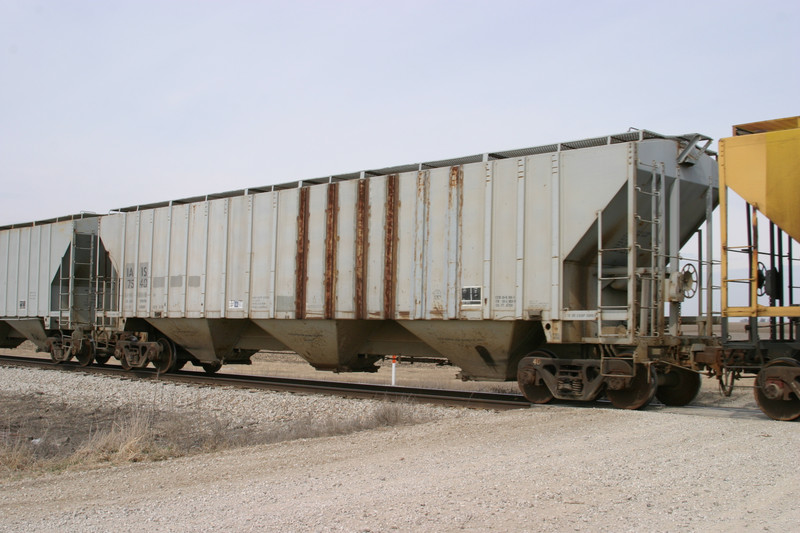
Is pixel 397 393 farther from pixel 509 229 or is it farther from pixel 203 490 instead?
pixel 203 490

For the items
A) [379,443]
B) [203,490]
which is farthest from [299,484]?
[379,443]

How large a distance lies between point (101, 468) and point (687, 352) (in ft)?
27.1

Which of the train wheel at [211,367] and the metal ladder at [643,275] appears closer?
the metal ladder at [643,275]

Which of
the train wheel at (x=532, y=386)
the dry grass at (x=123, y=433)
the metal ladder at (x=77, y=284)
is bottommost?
the dry grass at (x=123, y=433)

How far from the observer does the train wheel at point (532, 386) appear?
11508mm

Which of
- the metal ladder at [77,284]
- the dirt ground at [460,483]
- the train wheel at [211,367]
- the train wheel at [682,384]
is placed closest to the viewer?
the dirt ground at [460,483]

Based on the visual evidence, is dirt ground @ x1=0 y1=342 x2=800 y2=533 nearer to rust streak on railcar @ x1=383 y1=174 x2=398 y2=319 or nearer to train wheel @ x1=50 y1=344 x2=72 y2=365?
rust streak on railcar @ x1=383 y1=174 x2=398 y2=319

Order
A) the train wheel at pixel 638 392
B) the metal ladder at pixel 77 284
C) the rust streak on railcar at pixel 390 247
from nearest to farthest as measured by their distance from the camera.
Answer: the train wheel at pixel 638 392
the rust streak on railcar at pixel 390 247
the metal ladder at pixel 77 284

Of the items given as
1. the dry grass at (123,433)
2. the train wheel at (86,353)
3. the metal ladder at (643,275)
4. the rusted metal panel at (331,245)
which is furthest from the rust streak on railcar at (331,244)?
the train wheel at (86,353)

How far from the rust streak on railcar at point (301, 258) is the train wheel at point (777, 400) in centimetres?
823

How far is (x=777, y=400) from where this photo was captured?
32.1 ft

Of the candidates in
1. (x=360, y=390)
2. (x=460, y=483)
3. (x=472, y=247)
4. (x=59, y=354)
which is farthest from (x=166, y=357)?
(x=460, y=483)

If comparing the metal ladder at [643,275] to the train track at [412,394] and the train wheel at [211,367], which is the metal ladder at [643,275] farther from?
the train wheel at [211,367]

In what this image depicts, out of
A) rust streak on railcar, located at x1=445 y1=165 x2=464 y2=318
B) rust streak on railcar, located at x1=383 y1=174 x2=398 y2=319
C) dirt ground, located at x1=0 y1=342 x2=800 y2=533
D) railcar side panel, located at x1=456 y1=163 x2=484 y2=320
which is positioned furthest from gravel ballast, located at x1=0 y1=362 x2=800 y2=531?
rust streak on railcar, located at x1=383 y1=174 x2=398 y2=319
